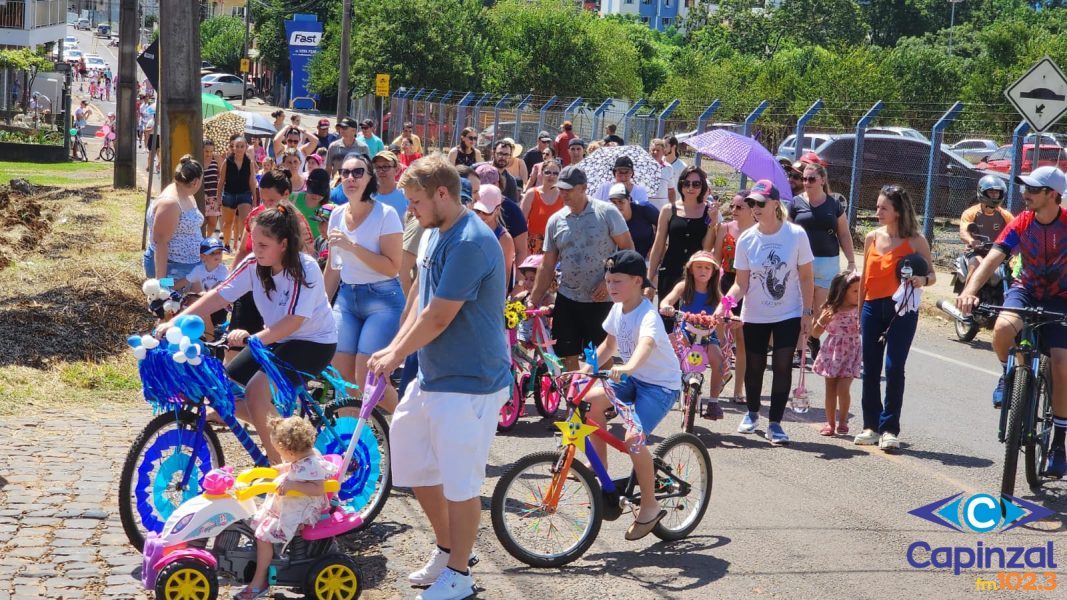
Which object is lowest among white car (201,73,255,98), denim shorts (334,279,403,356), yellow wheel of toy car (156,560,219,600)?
yellow wheel of toy car (156,560,219,600)

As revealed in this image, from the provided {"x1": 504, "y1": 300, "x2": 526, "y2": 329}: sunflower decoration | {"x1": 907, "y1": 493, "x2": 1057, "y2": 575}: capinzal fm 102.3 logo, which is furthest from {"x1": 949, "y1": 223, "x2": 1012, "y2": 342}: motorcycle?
{"x1": 504, "y1": 300, "x2": 526, "y2": 329}: sunflower decoration

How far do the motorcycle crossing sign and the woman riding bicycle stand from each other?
11.9 meters

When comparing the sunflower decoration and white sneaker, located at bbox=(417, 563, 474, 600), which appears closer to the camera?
white sneaker, located at bbox=(417, 563, 474, 600)

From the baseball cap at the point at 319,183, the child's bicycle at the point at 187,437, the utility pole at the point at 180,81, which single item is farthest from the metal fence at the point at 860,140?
the child's bicycle at the point at 187,437

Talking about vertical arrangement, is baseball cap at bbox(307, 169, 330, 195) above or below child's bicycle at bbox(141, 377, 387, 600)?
above

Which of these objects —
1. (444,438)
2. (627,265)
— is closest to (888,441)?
(627,265)

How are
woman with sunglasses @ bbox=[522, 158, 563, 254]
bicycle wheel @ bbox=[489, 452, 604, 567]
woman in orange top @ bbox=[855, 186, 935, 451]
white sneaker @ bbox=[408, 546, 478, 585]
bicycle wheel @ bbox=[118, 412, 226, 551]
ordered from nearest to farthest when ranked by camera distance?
1. white sneaker @ bbox=[408, 546, 478, 585]
2. bicycle wheel @ bbox=[118, 412, 226, 551]
3. bicycle wheel @ bbox=[489, 452, 604, 567]
4. woman in orange top @ bbox=[855, 186, 935, 451]
5. woman with sunglasses @ bbox=[522, 158, 563, 254]

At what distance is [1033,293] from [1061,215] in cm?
51

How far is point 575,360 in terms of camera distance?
9.33m

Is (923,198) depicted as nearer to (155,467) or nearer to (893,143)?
(893,143)

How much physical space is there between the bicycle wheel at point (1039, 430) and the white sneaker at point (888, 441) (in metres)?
1.16

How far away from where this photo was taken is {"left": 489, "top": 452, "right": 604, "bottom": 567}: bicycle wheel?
611 cm

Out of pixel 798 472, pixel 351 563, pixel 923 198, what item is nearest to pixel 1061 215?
pixel 798 472

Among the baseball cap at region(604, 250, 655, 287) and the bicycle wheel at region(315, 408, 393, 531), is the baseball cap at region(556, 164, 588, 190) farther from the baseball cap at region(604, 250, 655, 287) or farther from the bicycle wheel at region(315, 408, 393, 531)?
the bicycle wheel at region(315, 408, 393, 531)
